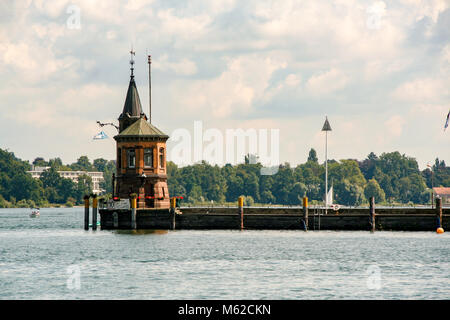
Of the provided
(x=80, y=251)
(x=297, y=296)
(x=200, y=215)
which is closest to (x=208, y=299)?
(x=297, y=296)

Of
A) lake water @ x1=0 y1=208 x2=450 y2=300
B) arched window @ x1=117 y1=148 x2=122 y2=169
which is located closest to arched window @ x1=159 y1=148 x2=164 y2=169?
arched window @ x1=117 y1=148 x2=122 y2=169

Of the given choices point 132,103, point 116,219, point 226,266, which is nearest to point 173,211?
point 116,219

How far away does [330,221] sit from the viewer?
276 ft

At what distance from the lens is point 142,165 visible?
291 ft

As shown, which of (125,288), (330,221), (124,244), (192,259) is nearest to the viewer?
(125,288)

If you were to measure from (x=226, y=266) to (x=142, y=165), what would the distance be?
32727mm

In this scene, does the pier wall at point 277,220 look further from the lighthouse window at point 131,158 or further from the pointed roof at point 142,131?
the pointed roof at point 142,131

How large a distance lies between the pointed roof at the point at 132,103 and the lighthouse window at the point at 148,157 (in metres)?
6.56

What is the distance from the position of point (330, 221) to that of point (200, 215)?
42.9 feet

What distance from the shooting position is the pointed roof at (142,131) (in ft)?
291

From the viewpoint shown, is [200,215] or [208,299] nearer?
[208,299]

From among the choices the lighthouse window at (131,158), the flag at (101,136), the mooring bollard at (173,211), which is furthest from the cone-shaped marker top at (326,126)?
the flag at (101,136)
